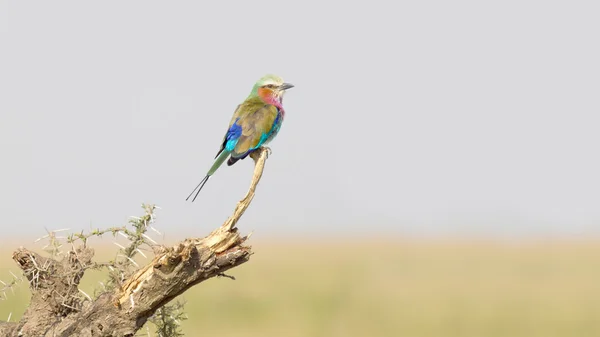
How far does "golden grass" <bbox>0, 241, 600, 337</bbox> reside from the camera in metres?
20.7

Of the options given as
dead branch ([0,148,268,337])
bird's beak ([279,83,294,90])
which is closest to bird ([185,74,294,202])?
bird's beak ([279,83,294,90])

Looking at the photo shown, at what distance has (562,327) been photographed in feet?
70.0

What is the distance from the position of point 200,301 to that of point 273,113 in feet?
53.6

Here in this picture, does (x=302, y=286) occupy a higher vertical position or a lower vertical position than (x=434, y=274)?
lower

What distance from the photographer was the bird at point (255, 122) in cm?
777

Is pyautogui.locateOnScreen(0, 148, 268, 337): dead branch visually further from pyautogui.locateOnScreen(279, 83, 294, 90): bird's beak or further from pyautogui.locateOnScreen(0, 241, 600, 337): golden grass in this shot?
pyautogui.locateOnScreen(0, 241, 600, 337): golden grass

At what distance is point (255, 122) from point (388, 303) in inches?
722

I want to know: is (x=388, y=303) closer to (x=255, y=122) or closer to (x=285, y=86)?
(x=285, y=86)

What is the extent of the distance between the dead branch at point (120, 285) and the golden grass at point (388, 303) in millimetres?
8736

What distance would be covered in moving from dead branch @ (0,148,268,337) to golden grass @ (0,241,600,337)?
28.7 feet

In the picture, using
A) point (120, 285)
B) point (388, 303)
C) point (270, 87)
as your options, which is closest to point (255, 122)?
point (270, 87)

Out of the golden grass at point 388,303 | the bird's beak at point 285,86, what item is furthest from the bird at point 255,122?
the golden grass at point 388,303

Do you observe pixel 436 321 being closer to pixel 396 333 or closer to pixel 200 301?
pixel 396 333

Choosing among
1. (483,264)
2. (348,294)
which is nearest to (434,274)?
(483,264)
